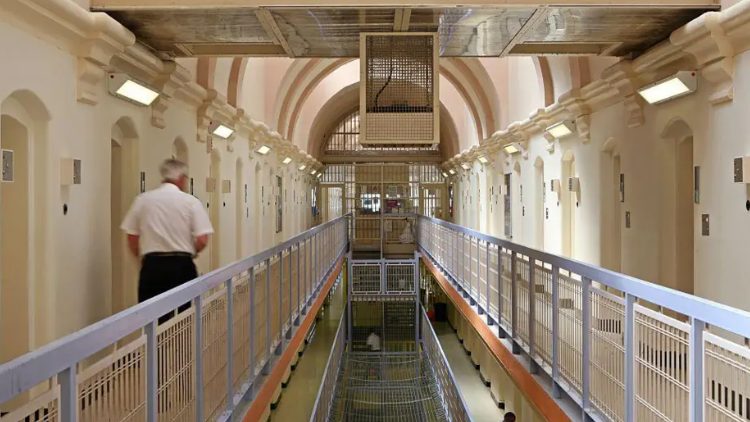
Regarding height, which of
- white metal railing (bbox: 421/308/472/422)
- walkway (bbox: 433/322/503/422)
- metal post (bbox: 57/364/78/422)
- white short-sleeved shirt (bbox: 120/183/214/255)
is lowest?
walkway (bbox: 433/322/503/422)

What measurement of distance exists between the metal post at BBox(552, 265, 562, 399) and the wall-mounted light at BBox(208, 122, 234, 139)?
588cm

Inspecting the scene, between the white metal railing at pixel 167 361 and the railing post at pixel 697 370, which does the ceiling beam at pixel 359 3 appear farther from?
the railing post at pixel 697 370

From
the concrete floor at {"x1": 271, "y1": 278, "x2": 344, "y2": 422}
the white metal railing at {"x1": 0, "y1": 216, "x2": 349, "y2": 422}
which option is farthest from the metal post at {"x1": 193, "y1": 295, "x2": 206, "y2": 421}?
the concrete floor at {"x1": 271, "y1": 278, "x2": 344, "y2": 422}

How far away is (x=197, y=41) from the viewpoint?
5949 millimetres

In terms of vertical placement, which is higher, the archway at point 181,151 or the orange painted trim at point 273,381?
the archway at point 181,151

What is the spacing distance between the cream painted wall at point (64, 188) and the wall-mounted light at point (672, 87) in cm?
495

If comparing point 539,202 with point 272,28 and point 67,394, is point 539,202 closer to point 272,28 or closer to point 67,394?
point 272,28

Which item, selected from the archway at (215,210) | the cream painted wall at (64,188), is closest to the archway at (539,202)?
the archway at (215,210)

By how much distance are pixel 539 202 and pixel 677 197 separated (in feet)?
18.0

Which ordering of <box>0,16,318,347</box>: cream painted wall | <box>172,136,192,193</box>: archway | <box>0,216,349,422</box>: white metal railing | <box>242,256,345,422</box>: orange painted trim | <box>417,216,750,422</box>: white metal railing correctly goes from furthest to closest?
<box>172,136,192,193</box>: archway
<box>242,256,345,422</box>: orange painted trim
<box>0,16,318,347</box>: cream painted wall
<box>417,216,750,422</box>: white metal railing
<box>0,216,349,422</box>: white metal railing

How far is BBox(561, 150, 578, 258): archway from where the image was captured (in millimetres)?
10000

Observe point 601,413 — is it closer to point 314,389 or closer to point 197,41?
point 197,41

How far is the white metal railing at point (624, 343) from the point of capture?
2.46 meters

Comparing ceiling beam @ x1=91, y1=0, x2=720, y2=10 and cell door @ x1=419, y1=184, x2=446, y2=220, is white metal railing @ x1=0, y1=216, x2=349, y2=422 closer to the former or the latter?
ceiling beam @ x1=91, y1=0, x2=720, y2=10
